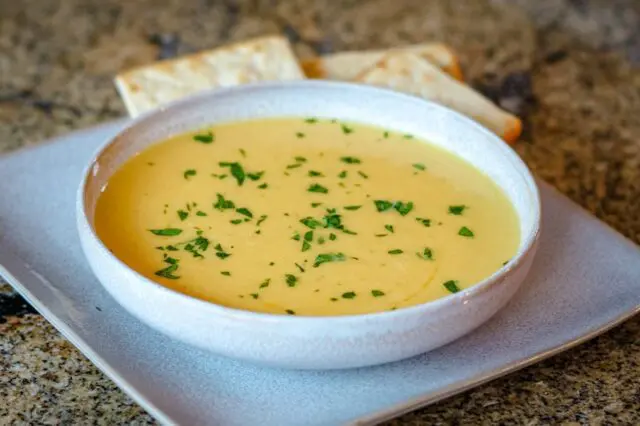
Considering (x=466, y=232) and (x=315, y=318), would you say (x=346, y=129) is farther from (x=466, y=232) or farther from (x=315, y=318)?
(x=315, y=318)

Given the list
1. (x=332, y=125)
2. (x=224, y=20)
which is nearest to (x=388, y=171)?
(x=332, y=125)

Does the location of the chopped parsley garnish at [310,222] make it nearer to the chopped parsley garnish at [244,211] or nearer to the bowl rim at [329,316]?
the chopped parsley garnish at [244,211]

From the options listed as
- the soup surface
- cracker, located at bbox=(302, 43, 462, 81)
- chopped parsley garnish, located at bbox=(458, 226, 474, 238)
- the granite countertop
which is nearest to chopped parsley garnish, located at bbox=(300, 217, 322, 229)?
the soup surface

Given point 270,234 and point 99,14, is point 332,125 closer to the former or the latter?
point 270,234

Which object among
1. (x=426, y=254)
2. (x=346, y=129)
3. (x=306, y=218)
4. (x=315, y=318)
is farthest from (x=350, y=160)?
(x=315, y=318)

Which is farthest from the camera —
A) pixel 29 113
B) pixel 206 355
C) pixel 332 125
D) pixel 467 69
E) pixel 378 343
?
pixel 467 69

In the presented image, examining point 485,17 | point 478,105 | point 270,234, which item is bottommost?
point 485,17

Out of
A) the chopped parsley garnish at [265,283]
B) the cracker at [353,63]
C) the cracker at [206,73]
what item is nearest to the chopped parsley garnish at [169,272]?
the chopped parsley garnish at [265,283]
